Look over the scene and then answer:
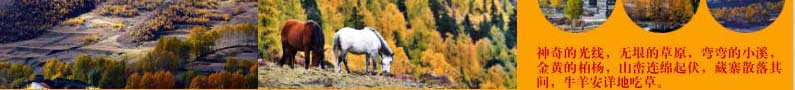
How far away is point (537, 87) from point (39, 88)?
305cm

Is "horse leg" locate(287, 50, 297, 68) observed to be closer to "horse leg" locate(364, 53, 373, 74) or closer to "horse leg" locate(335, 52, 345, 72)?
"horse leg" locate(335, 52, 345, 72)

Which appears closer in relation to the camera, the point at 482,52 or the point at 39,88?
the point at 482,52

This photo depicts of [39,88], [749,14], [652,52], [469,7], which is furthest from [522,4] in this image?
[39,88]

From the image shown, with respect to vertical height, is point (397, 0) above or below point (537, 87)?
above

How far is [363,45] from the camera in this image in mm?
7355

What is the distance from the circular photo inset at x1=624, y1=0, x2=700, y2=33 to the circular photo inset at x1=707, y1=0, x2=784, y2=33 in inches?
5.2

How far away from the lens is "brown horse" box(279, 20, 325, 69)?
7.38 m

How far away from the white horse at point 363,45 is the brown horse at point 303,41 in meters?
0.11

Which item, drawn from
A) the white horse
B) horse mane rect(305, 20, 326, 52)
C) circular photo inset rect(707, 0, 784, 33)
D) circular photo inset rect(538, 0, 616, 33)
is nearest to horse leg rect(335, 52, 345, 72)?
the white horse

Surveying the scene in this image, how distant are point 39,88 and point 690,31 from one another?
3.91 metres

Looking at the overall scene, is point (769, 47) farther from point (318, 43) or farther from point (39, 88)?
point (39, 88)

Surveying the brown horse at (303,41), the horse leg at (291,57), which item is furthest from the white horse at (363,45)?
the horse leg at (291,57)

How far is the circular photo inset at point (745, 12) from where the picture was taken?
6.90 metres

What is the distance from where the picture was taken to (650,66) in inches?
276
